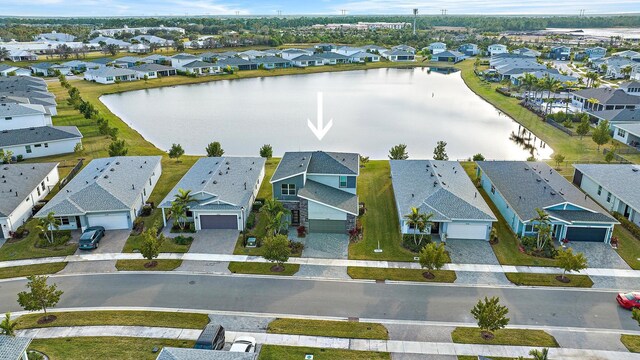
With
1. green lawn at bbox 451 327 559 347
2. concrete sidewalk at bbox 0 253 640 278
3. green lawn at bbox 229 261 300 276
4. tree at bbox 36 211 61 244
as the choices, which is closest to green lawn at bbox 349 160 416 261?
concrete sidewalk at bbox 0 253 640 278

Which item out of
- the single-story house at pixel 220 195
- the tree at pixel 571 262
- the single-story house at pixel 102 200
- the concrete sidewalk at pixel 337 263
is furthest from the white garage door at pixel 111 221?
the tree at pixel 571 262

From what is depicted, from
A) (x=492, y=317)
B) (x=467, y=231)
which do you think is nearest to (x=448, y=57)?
(x=467, y=231)

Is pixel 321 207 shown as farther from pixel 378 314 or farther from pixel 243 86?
pixel 243 86

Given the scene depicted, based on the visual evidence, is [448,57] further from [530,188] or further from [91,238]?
[91,238]

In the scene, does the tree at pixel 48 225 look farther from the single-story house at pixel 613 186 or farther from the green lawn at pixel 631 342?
the single-story house at pixel 613 186

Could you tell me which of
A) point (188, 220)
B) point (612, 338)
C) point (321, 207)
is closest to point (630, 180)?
point (612, 338)
